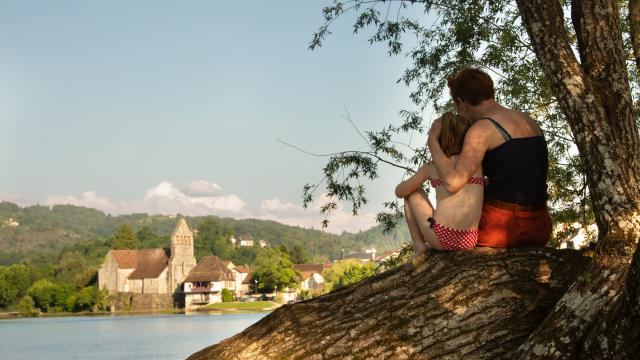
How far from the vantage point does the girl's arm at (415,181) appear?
16.1 ft

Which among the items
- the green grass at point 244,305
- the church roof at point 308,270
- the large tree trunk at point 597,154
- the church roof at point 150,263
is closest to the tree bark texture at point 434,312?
the large tree trunk at point 597,154

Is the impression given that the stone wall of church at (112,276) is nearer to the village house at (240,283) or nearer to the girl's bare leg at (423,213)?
the village house at (240,283)

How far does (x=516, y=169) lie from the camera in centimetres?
486

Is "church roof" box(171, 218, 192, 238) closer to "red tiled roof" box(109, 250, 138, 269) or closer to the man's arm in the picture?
"red tiled roof" box(109, 250, 138, 269)

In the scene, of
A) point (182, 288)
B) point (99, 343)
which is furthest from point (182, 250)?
point (99, 343)

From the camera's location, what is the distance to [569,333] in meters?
4.00

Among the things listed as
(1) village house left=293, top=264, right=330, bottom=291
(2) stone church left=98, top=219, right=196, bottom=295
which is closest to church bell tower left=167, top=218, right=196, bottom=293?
(2) stone church left=98, top=219, right=196, bottom=295

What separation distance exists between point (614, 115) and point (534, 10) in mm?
808

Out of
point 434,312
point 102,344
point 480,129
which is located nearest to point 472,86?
point 480,129

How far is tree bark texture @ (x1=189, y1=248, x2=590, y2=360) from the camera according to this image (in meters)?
4.45

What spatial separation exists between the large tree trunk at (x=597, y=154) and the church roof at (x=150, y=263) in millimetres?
110706

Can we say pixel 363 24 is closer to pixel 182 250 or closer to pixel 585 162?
pixel 585 162

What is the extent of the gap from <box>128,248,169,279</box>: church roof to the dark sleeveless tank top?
110 m

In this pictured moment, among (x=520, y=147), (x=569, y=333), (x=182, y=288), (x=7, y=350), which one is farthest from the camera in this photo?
(x=182, y=288)
